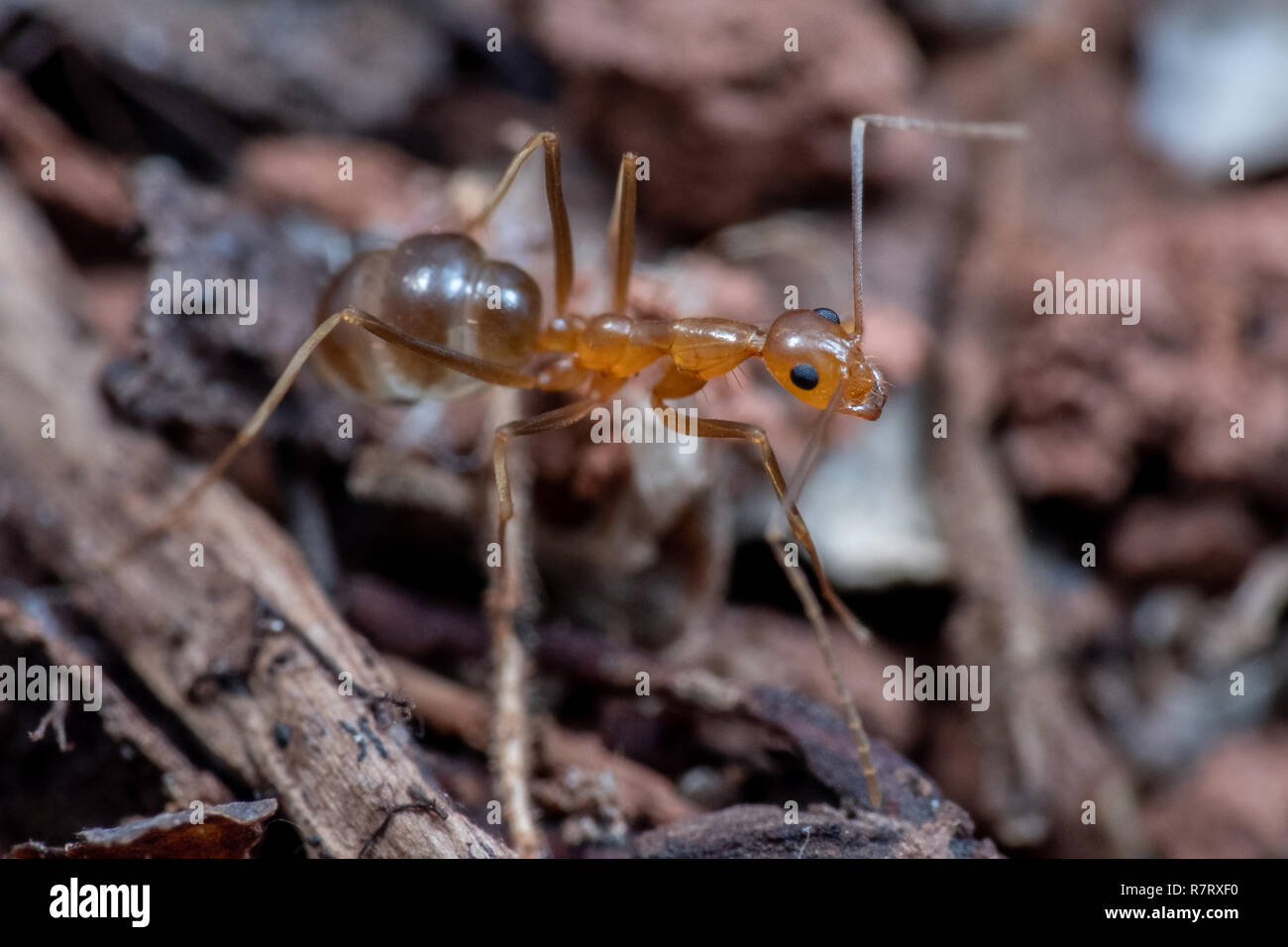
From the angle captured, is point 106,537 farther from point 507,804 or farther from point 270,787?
point 507,804

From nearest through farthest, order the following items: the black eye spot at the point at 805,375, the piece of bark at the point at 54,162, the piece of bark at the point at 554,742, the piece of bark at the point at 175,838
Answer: the piece of bark at the point at 175,838, the piece of bark at the point at 554,742, the black eye spot at the point at 805,375, the piece of bark at the point at 54,162

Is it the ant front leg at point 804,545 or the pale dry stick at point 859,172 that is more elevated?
the pale dry stick at point 859,172

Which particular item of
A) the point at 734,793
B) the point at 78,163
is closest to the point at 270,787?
the point at 734,793

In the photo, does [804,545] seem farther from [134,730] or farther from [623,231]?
[134,730]

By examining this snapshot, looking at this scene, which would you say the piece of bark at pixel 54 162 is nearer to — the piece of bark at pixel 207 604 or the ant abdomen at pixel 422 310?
the piece of bark at pixel 207 604

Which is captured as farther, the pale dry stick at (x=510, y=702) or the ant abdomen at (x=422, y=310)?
the ant abdomen at (x=422, y=310)

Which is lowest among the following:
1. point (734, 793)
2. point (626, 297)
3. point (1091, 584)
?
point (734, 793)

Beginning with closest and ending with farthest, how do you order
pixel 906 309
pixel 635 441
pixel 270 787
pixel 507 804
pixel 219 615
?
pixel 270 787 → pixel 507 804 → pixel 219 615 → pixel 635 441 → pixel 906 309

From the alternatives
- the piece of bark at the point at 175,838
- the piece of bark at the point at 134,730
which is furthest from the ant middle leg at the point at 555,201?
the piece of bark at the point at 175,838
